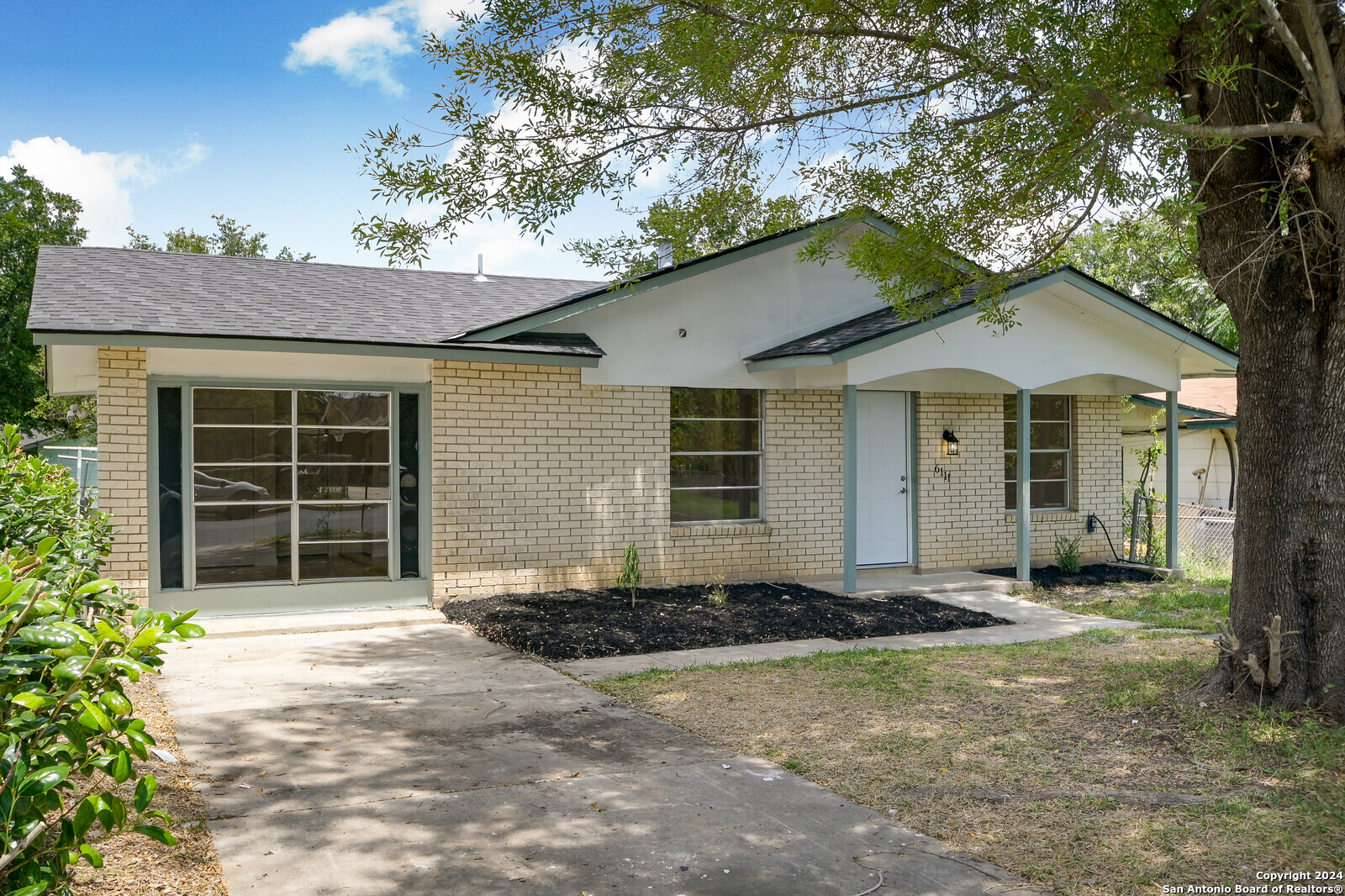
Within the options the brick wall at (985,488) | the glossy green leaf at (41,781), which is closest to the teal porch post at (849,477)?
the brick wall at (985,488)

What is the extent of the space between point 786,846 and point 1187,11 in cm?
664

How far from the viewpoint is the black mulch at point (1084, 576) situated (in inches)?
527

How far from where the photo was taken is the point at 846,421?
38.6ft

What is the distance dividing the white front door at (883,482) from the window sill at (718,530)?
5.20 ft

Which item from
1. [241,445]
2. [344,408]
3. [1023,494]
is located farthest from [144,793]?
[1023,494]

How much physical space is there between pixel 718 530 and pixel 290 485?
5101mm

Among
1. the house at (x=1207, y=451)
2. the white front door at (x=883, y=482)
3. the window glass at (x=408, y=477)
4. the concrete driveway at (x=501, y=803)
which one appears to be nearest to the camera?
the concrete driveway at (x=501, y=803)

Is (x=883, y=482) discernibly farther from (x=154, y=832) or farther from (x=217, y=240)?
(x=217, y=240)

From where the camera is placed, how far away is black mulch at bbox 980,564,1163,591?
13375 mm

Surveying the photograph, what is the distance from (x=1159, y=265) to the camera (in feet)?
59.6

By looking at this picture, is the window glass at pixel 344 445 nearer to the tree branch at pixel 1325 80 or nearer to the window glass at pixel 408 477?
the window glass at pixel 408 477

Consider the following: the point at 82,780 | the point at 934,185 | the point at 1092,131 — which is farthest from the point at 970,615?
the point at 82,780

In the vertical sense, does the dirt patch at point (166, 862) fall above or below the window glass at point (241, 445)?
below

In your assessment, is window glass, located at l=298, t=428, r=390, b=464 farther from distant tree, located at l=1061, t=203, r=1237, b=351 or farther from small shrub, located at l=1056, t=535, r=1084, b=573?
small shrub, located at l=1056, t=535, r=1084, b=573
